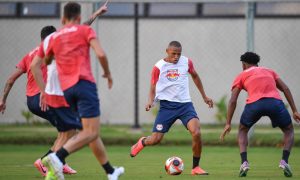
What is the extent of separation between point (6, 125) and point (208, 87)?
4.72m

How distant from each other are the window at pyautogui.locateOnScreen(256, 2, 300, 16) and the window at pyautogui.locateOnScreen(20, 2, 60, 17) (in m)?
4.78

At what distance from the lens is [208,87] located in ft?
72.6

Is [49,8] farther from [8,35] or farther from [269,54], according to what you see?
[269,54]

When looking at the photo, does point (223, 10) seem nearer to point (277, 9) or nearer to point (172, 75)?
point (277, 9)

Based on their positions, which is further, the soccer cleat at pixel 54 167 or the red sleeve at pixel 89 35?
the red sleeve at pixel 89 35

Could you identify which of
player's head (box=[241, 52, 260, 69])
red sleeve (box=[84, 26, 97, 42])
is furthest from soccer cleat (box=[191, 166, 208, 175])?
red sleeve (box=[84, 26, 97, 42])

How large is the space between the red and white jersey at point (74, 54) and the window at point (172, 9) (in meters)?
12.4

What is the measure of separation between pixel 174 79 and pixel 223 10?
29.5ft

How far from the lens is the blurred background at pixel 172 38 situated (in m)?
21.9

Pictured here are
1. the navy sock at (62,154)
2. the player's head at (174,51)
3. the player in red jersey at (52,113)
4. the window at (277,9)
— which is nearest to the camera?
the navy sock at (62,154)

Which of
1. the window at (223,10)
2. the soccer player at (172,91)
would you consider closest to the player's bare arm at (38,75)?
the soccer player at (172,91)

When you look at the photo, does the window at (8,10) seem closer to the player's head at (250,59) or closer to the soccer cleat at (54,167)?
the player's head at (250,59)

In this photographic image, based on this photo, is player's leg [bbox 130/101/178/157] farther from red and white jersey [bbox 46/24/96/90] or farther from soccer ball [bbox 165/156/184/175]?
red and white jersey [bbox 46/24/96/90]

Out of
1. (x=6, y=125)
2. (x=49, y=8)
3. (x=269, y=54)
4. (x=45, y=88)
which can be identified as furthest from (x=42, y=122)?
(x=45, y=88)
